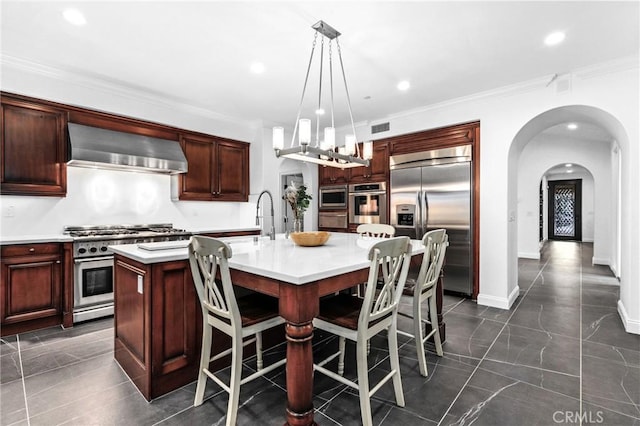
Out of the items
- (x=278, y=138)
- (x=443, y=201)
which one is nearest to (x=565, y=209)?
(x=443, y=201)

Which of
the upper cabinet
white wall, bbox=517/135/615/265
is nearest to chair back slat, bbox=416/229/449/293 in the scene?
the upper cabinet

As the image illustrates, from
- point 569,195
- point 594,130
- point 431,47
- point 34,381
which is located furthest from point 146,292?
point 569,195

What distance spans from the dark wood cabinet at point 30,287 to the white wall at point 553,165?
8661mm

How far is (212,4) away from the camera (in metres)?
2.20

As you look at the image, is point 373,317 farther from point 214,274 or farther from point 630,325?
point 630,325

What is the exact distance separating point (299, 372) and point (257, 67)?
284cm

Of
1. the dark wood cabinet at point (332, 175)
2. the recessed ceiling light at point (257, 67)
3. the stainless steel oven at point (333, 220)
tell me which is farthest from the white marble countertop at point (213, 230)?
the recessed ceiling light at point (257, 67)

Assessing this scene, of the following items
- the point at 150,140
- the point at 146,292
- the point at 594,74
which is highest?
the point at 594,74

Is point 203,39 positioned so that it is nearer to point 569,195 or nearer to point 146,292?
point 146,292

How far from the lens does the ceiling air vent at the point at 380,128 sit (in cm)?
482

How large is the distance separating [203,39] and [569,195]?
13.3 metres

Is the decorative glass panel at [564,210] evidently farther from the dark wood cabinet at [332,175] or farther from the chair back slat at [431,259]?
the chair back slat at [431,259]

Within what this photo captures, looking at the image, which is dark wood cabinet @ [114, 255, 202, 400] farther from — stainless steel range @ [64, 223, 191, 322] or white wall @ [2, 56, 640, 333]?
white wall @ [2, 56, 640, 333]

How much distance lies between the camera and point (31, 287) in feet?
9.74
